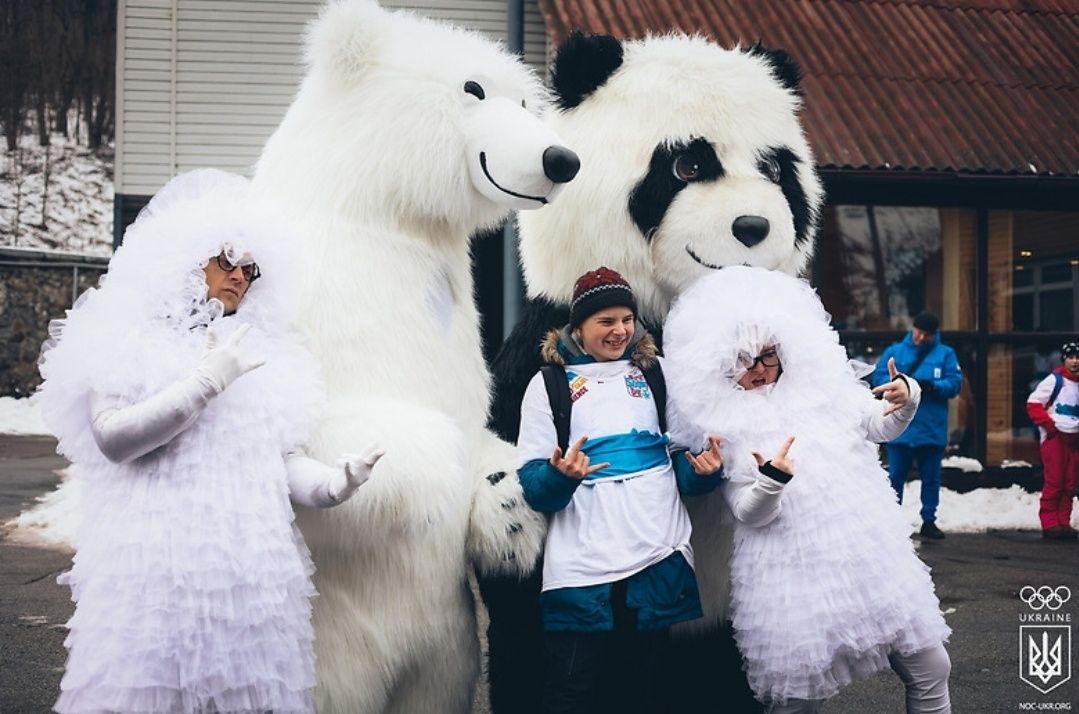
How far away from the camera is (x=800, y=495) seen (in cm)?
295

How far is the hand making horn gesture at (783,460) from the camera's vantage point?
2.83m

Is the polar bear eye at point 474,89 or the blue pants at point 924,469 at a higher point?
the polar bear eye at point 474,89

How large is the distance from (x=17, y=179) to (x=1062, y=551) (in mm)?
18847

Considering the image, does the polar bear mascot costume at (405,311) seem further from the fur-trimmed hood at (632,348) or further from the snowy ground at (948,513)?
the snowy ground at (948,513)

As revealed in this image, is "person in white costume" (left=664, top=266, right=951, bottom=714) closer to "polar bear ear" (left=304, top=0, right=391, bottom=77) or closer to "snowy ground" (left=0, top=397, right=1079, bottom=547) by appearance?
"polar bear ear" (left=304, top=0, right=391, bottom=77)

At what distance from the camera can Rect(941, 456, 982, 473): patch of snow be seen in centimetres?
945

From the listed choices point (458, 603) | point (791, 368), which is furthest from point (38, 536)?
point (791, 368)

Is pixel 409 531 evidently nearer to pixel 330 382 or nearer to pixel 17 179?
pixel 330 382

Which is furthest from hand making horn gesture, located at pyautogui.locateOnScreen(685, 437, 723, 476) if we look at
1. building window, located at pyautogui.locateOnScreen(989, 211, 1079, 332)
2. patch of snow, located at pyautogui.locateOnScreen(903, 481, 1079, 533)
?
building window, located at pyautogui.locateOnScreen(989, 211, 1079, 332)

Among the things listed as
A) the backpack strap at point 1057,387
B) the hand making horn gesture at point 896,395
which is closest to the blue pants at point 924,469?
the backpack strap at point 1057,387

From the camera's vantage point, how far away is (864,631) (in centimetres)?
287

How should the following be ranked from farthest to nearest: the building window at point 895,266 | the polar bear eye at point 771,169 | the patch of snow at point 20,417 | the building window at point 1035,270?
1. the patch of snow at point 20,417
2. the building window at point 1035,270
3. the building window at point 895,266
4. the polar bear eye at point 771,169

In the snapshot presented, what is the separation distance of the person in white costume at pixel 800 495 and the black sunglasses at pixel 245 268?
1127 millimetres

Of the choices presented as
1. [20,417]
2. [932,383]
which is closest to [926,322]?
[932,383]
